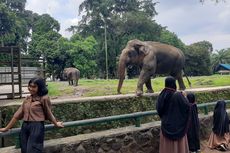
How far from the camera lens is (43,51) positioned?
40125 mm

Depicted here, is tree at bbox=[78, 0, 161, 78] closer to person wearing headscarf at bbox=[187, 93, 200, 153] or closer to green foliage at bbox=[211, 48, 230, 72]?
green foliage at bbox=[211, 48, 230, 72]

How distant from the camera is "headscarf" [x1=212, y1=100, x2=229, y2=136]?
804 centimetres

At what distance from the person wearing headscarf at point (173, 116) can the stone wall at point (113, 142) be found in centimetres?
75

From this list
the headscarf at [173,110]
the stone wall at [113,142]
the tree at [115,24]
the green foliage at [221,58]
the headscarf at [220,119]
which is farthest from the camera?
the green foliage at [221,58]

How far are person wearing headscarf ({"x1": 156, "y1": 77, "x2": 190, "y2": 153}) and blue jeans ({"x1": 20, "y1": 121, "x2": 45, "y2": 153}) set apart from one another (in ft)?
A: 7.39

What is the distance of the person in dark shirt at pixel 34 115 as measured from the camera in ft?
15.3

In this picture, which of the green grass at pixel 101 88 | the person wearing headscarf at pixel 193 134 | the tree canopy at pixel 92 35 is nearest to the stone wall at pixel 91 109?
the person wearing headscarf at pixel 193 134

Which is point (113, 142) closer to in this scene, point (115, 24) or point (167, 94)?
point (167, 94)

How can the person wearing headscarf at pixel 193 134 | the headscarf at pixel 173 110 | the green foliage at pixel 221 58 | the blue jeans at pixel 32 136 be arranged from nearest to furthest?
the blue jeans at pixel 32 136 < the headscarf at pixel 173 110 < the person wearing headscarf at pixel 193 134 < the green foliage at pixel 221 58

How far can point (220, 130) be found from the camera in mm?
8117

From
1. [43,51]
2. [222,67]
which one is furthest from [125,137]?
[222,67]

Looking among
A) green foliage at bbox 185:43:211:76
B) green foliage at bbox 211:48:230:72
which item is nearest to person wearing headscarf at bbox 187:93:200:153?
green foliage at bbox 185:43:211:76

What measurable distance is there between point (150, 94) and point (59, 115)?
271 centimetres

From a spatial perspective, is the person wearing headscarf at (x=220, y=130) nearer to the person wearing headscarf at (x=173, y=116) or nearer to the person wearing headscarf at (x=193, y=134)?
the person wearing headscarf at (x=193, y=134)
